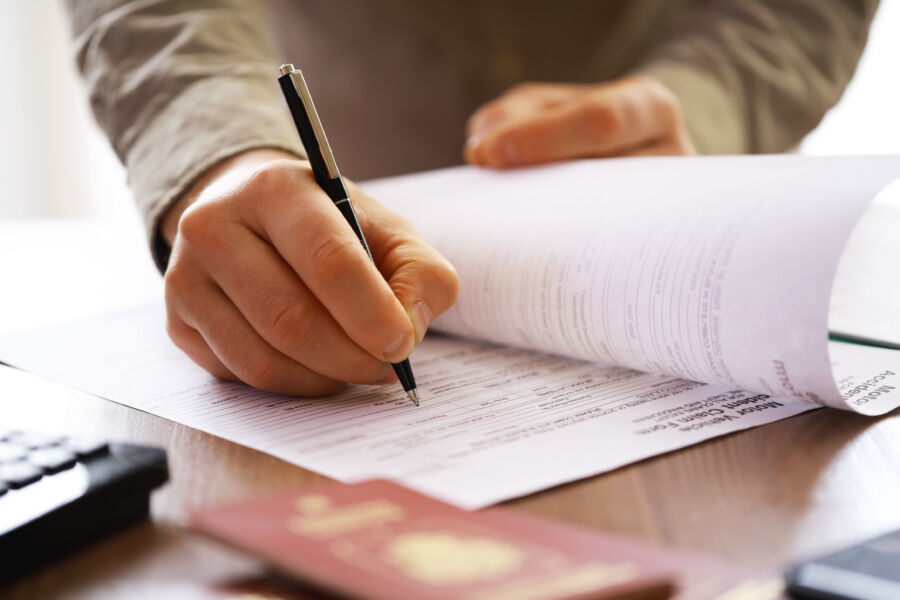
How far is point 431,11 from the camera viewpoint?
47.3 inches

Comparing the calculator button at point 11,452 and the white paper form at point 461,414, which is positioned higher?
the calculator button at point 11,452

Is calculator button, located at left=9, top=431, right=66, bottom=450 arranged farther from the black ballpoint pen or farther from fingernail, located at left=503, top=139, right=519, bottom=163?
fingernail, located at left=503, top=139, right=519, bottom=163

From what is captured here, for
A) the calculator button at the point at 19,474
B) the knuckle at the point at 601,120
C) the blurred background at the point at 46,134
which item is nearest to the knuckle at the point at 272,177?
the calculator button at the point at 19,474

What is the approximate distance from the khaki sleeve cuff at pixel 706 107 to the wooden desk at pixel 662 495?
57 centimetres

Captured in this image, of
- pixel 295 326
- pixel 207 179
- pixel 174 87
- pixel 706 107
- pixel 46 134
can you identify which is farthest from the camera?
pixel 46 134

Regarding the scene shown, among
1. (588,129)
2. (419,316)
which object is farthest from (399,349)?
(588,129)

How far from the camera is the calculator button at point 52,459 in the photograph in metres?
0.34

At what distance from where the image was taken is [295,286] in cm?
48

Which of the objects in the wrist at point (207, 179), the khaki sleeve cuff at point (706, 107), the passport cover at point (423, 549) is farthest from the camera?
the khaki sleeve cuff at point (706, 107)

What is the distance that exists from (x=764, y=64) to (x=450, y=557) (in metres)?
0.92

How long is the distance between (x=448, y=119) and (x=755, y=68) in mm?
450

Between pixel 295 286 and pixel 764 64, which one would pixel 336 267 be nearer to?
pixel 295 286

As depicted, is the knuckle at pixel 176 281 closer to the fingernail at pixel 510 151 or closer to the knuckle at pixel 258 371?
the knuckle at pixel 258 371

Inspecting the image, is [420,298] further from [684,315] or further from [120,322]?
[120,322]
